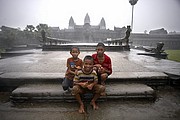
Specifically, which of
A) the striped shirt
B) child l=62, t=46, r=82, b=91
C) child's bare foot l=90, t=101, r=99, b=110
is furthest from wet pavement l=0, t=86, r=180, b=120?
the striped shirt

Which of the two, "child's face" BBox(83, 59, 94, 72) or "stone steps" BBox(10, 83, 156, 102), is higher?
"child's face" BBox(83, 59, 94, 72)

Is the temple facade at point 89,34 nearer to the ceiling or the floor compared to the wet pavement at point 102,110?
nearer to the ceiling

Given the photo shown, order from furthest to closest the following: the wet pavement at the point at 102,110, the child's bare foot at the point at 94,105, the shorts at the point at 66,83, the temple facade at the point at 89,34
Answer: the temple facade at the point at 89,34, the shorts at the point at 66,83, the child's bare foot at the point at 94,105, the wet pavement at the point at 102,110

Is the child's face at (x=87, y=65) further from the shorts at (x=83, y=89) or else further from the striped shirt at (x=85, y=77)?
Result: the shorts at (x=83, y=89)

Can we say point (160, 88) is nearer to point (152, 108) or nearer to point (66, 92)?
point (152, 108)

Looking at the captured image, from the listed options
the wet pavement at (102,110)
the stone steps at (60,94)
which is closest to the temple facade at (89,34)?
the stone steps at (60,94)

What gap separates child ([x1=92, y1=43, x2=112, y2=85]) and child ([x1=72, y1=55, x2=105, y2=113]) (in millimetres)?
179

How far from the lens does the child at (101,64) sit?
2.88m

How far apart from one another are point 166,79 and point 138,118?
5.66 feet

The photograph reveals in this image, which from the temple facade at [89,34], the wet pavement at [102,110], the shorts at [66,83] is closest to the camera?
the wet pavement at [102,110]

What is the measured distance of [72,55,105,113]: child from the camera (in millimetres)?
2635

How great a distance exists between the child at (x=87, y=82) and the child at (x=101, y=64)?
179 mm

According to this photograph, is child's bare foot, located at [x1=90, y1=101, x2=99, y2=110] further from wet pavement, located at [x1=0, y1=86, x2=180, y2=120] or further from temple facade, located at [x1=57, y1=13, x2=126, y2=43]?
temple facade, located at [x1=57, y1=13, x2=126, y2=43]

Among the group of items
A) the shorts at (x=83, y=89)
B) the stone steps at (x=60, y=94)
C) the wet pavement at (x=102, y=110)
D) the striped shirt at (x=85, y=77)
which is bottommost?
the wet pavement at (x=102, y=110)
